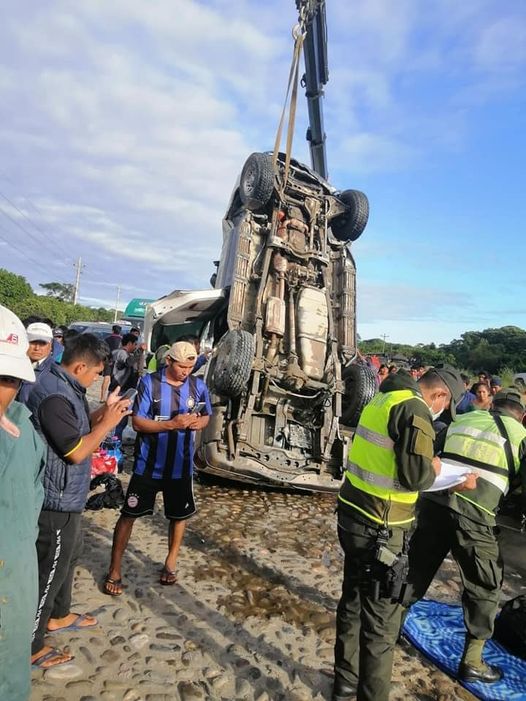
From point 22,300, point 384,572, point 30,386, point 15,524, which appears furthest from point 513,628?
point 22,300

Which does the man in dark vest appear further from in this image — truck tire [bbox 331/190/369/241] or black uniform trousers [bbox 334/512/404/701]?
truck tire [bbox 331/190/369/241]

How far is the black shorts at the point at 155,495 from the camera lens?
3221mm

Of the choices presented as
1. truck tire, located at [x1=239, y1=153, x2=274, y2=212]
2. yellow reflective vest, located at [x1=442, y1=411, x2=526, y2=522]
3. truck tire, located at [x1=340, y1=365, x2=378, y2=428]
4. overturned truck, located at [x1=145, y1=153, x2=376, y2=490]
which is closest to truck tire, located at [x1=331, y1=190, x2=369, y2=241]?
overturned truck, located at [x1=145, y1=153, x2=376, y2=490]

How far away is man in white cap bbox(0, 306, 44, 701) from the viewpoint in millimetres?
1282

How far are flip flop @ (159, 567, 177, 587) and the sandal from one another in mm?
292

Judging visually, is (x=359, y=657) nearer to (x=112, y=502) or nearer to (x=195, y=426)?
(x=195, y=426)

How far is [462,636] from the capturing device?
3.13 meters

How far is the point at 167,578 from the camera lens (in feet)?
11.0

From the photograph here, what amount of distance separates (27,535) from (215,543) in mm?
3001

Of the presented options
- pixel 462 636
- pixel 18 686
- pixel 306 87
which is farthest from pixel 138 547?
pixel 306 87

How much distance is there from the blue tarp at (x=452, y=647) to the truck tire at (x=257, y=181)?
5.34 meters

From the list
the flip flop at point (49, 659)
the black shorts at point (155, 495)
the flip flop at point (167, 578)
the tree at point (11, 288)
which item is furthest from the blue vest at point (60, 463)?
the tree at point (11, 288)

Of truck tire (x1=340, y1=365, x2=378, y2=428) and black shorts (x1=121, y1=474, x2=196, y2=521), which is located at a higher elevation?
truck tire (x1=340, y1=365, x2=378, y2=428)

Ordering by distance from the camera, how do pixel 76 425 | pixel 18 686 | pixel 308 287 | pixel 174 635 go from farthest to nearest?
pixel 308 287, pixel 174 635, pixel 76 425, pixel 18 686
